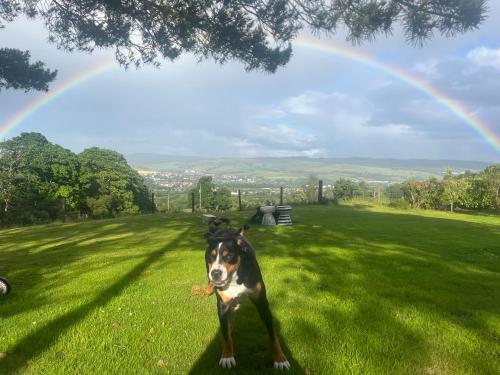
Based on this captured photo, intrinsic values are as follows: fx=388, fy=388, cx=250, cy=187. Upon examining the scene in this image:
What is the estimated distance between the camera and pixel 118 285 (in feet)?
24.8

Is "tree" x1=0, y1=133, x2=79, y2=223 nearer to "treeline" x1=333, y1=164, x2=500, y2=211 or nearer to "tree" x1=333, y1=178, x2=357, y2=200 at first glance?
"treeline" x1=333, y1=164, x2=500, y2=211

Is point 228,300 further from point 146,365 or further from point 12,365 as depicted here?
point 12,365

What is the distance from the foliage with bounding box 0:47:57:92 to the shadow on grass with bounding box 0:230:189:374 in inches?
376

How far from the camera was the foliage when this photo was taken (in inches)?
519

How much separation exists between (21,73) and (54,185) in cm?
3048

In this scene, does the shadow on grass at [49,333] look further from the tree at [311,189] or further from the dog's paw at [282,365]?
the tree at [311,189]

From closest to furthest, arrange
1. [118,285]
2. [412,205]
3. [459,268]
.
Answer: [118,285] → [459,268] → [412,205]

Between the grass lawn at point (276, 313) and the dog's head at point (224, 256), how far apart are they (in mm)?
1097

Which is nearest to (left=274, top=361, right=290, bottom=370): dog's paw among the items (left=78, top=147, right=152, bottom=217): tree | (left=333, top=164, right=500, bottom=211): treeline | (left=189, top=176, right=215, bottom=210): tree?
(left=333, top=164, right=500, bottom=211): treeline

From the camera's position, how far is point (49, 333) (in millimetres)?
5109

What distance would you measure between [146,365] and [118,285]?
360 cm

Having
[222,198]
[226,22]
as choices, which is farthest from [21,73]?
[222,198]

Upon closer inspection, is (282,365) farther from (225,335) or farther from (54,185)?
(54,185)

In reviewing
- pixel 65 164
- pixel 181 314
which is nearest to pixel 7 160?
pixel 65 164
